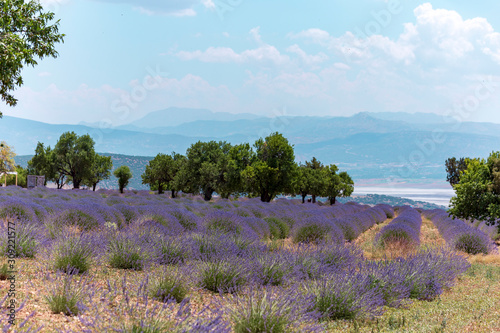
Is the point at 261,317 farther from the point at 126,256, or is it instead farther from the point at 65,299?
the point at 126,256

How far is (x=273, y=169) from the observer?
38406 millimetres

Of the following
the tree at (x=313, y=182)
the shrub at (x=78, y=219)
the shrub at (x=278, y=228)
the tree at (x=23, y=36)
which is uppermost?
the tree at (x=23, y=36)

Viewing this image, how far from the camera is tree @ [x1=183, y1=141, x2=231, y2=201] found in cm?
4869

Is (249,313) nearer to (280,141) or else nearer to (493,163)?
(493,163)

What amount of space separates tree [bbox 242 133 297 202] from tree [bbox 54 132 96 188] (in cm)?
3210

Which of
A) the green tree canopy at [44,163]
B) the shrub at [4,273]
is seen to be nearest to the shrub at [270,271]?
the shrub at [4,273]

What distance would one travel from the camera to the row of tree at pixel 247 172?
39.5 meters

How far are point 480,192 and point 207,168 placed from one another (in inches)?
1468

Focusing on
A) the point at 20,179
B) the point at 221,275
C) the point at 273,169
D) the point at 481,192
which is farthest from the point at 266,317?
the point at 20,179

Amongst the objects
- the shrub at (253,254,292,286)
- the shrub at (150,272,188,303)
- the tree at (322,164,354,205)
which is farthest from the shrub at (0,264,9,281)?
the tree at (322,164,354,205)

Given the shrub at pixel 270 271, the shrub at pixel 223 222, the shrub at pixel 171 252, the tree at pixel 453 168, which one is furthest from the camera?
the tree at pixel 453 168

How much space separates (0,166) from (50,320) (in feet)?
235

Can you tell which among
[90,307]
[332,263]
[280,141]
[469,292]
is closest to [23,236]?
[90,307]

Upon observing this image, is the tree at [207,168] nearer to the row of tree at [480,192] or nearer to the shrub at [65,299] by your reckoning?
the row of tree at [480,192]
